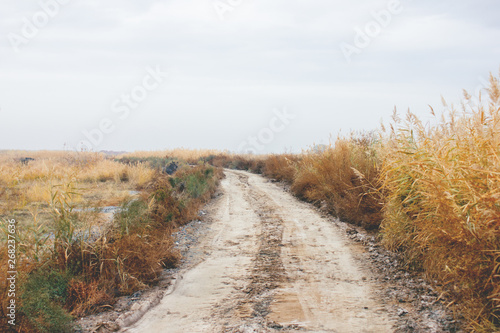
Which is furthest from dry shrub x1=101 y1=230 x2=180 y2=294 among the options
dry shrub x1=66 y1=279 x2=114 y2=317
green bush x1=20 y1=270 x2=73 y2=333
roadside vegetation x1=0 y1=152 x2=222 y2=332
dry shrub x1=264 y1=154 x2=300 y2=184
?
dry shrub x1=264 y1=154 x2=300 y2=184

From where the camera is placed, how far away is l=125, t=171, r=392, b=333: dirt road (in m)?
3.49

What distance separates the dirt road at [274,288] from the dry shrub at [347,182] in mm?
728

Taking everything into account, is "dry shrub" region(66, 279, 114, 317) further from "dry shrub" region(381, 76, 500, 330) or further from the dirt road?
"dry shrub" region(381, 76, 500, 330)

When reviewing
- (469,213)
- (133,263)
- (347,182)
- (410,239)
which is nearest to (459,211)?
(469,213)

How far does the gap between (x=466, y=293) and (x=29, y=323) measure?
390cm

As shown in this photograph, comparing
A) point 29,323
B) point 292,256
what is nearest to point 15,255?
point 29,323

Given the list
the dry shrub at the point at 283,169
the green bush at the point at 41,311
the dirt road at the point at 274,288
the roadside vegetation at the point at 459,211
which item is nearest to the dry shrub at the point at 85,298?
the green bush at the point at 41,311

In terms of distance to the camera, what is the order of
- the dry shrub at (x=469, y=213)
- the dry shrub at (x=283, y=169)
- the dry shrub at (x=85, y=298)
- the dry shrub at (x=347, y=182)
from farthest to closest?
the dry shrub at (x=283, y=169) < the dry shrub at (x=347, y=182) < the dry shrub at (x=85, y=298) < the dry shrub at (x=469, y=213)

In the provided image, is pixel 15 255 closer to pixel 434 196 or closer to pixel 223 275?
pixel 223 275

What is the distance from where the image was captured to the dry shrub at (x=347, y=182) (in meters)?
7.66

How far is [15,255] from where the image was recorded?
3604mm

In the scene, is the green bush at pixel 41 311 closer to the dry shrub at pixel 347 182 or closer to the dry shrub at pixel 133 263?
the dry shrub at pixel 133 263

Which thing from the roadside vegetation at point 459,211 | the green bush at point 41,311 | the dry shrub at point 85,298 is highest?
the roadside vegetation at point 459,211

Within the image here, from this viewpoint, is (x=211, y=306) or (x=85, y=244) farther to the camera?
(x=85, y=244)
